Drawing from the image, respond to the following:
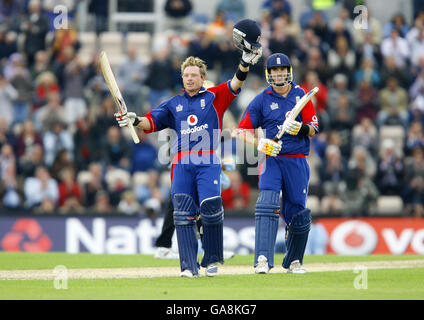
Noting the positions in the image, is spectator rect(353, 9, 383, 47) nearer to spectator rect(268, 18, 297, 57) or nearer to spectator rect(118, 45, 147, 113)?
spectator rect(268, 18, 297, 57)

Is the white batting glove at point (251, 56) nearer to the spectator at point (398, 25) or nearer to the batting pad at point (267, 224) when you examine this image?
the batting pad at point (267, 224)

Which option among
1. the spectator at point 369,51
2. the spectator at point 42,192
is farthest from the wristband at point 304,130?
the spectator at point 369,51

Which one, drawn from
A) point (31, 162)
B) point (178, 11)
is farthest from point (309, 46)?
point (31, 162)

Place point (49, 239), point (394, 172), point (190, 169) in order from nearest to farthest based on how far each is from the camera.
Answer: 1. point (190, 169)
2. point (49, 239)
3. point (394, 172)

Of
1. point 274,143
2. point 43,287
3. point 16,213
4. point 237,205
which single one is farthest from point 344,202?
point 43,287

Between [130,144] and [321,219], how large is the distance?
4.75 m

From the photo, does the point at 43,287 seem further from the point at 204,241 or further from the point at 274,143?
the point at 274,143

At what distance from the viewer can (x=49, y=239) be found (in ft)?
62.6

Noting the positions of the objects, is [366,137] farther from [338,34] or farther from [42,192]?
[42,192]

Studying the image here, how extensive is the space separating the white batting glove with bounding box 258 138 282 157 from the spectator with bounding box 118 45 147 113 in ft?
35.0

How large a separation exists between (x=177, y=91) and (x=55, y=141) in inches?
121

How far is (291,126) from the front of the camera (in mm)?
11492

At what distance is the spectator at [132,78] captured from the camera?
22.1 m
